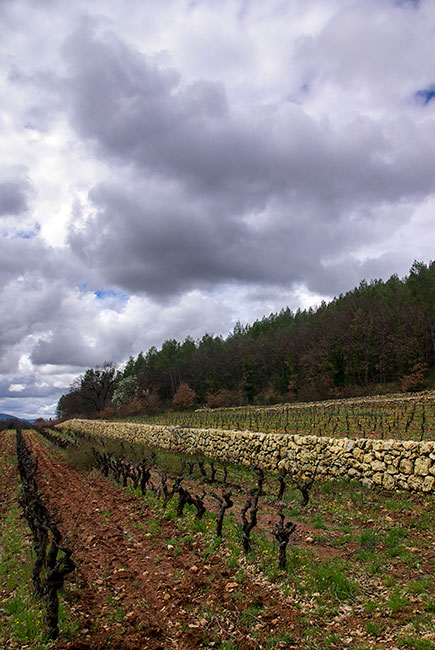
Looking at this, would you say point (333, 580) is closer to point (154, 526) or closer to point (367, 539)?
point (367, 539)

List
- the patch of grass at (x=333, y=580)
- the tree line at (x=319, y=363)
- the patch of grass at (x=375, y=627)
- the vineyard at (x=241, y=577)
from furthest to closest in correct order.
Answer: the tree line at (x=319, y=363) → the patch of grass at (x=333, y=580) → the vineyard at (x=241, y=577) → the patch of grass at (x=375, y=627)

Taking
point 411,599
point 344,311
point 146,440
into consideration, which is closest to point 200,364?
point 344,311

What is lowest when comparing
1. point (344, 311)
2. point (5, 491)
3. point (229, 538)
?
point (5, 491)

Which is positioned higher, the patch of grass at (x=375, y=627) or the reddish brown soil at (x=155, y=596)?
the patch of grass at (x=375, y=627)

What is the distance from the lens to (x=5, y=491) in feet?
54.1

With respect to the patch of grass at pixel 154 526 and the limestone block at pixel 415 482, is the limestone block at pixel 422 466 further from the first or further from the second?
the patch of grass at pixel 154 526

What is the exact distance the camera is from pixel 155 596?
610cm

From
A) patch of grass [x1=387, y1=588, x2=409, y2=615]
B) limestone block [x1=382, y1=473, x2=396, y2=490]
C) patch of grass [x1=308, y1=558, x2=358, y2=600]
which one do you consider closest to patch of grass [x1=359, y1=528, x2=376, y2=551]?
patch of grass [x1=308, y1=558, x2=358, y2=600]

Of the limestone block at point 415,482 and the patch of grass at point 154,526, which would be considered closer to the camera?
the patch of grass at point 154,526

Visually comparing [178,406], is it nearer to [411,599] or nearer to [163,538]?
[163,538]

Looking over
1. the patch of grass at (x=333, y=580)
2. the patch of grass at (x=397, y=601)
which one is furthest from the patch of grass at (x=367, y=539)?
the patch of grass at (x=397, y=601)

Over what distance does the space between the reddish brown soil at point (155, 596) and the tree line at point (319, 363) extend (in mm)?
38193

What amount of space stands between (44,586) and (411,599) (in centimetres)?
591

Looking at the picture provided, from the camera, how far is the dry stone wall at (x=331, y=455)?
9.98 m
